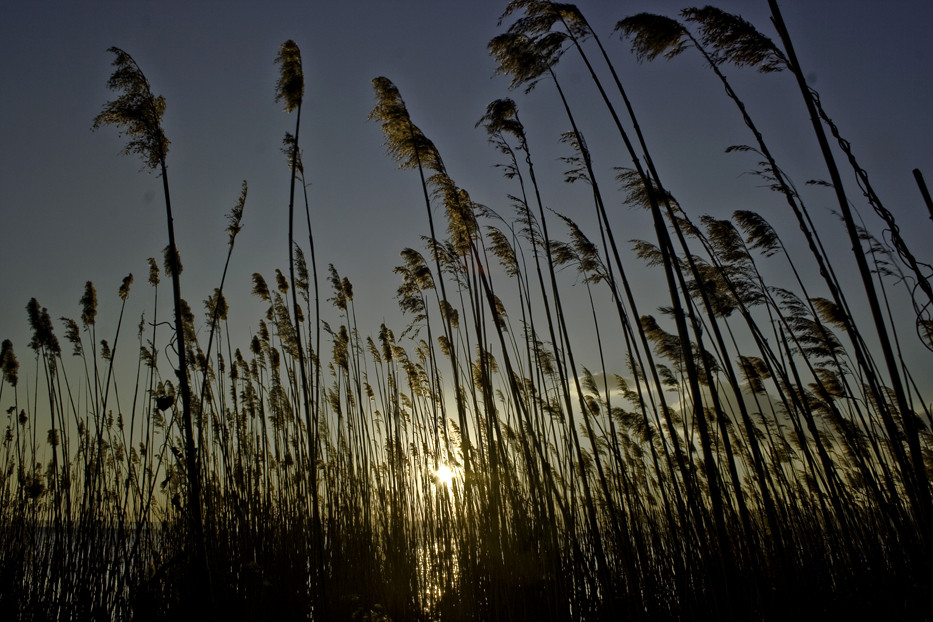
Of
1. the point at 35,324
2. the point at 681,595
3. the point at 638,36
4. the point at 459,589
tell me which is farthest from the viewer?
the point at 35,324

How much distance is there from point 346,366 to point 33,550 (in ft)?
9.97

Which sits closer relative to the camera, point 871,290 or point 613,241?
point 871,290

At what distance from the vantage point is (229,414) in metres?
5.17

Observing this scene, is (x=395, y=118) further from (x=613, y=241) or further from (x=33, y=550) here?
(x=33, y=550)

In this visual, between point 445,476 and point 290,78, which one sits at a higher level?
point 290,78

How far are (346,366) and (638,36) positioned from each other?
4.36 meters

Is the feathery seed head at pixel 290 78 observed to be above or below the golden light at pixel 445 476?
above

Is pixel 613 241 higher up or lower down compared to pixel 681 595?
higher up

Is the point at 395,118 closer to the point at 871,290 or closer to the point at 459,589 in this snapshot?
the point at 871,290

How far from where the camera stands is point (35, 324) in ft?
14.9

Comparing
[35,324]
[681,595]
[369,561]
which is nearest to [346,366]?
[369,561]

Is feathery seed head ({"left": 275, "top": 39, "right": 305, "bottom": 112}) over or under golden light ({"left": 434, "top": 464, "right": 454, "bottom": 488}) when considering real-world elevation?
over

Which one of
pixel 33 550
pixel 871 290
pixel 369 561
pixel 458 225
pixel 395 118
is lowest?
pixel 369 561

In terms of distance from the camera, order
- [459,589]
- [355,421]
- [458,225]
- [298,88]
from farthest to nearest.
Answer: [355,421] < [458,225] < [298,88] < [459,589]
